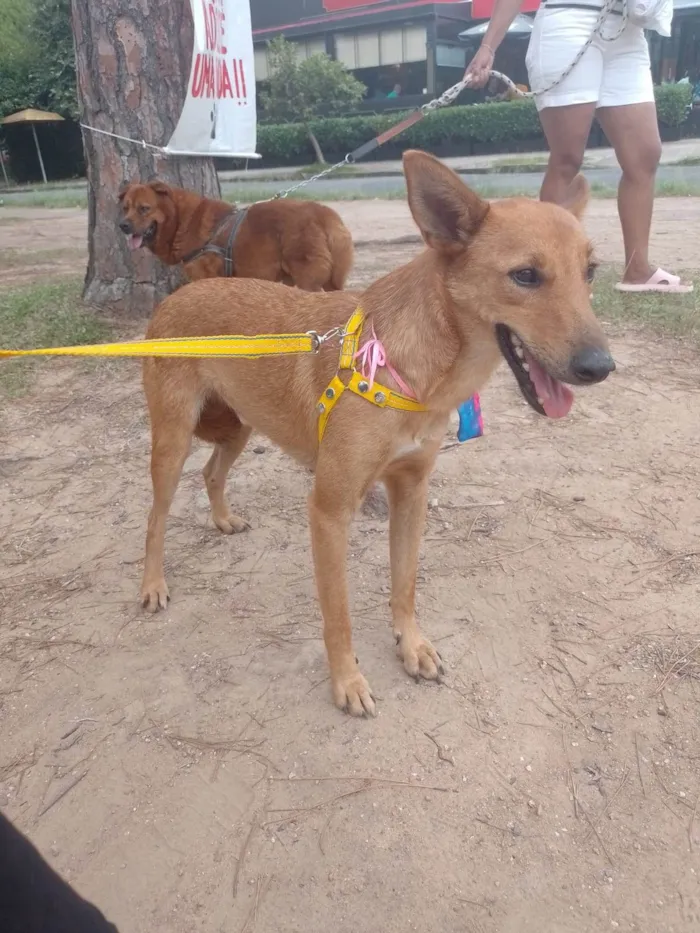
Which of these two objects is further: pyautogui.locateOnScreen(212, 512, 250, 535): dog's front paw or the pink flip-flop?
the pink flip-flop

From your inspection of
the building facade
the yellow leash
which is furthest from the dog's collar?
the building facade

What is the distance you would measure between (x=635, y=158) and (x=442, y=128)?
1013 inches

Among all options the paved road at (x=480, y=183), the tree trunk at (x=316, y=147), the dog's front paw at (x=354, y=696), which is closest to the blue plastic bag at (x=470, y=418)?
the dog's front paw at (x=354, y=696)

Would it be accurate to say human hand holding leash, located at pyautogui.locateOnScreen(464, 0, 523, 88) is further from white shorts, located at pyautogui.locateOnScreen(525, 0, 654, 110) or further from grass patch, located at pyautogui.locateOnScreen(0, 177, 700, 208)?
grass patch, located at pyautogui.locateOnScreen(0, 177, 700, 208)

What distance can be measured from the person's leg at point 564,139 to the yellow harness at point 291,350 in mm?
3041

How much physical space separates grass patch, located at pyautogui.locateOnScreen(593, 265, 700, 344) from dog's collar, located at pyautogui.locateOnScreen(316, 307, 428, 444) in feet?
11.6

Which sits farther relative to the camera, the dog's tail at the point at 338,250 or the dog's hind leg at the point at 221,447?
the dog's tail at the point at 338,250

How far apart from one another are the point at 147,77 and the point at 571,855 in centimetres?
591

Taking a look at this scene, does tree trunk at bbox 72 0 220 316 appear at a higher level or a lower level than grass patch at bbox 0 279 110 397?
higher

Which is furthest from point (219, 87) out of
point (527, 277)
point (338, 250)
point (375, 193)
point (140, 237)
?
point (375, 193)

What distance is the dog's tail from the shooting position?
16.8ft

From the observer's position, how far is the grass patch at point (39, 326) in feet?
Answer: 16.9

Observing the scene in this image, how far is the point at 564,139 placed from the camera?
482 centimetres

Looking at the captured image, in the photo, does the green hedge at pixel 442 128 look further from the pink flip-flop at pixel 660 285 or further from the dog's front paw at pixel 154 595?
the dog's front paw at pixel 154 595
